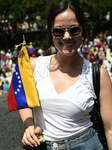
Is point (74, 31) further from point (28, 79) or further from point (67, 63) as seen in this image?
point (28, 79)

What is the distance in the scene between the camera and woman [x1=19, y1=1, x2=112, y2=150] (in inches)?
57.4

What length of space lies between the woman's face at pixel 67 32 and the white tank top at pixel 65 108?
0.63 ft

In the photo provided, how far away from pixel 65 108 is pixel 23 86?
369mm

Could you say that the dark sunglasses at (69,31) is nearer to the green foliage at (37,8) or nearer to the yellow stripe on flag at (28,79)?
the yellow stripe on flag at (28,79)

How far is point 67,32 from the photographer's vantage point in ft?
4.94

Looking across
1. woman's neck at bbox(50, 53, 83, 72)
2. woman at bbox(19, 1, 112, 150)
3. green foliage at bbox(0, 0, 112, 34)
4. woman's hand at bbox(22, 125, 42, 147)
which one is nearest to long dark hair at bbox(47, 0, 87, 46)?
woman at bbox(19, 1, 112, 150)

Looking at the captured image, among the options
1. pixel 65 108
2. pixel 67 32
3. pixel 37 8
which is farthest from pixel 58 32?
pixel 37 8

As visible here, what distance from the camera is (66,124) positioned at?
1.47 metres

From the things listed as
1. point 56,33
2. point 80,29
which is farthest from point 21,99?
point 80,29

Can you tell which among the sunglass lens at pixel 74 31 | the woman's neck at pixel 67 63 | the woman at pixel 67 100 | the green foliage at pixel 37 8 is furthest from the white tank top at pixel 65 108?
the green foliage at pixel 37 8

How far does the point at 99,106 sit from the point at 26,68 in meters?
0.55

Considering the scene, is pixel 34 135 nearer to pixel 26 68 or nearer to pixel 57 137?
pixel 57 137

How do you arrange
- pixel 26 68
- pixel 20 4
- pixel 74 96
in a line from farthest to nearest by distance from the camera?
pixel 20 4 < pixel 26 68 < pixel 74 96

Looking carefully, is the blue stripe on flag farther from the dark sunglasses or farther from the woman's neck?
the dark sunglasses
